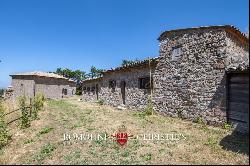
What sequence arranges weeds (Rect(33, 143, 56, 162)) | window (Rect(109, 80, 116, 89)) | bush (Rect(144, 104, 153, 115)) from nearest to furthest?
weeds (Rect(33, 143, 56, 162)), bush (Rect(144, 104, 153, 115)), window (Rect(109, 80, 116, 89))

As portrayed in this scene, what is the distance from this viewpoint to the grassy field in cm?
855

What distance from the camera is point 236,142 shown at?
996cm

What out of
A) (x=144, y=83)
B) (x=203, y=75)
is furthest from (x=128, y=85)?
(x=203, y=75)

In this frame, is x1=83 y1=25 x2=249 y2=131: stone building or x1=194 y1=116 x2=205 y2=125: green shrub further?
x1=194 y1=116 x2=205 y2=125: green shrub

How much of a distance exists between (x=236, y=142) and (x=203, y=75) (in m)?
4.29

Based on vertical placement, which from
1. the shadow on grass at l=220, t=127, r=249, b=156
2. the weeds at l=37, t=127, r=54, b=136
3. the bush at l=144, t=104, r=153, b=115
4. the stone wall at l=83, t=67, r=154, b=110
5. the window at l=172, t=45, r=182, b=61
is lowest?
the weeds at l=37, t=127, r=54, b=136

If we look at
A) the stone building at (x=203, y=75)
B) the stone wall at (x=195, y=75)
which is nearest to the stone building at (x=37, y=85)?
the stone building at (x=203, y=75)

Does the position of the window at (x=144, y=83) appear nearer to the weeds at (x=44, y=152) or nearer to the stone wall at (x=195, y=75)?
the stone wall at (x=195, y=75)

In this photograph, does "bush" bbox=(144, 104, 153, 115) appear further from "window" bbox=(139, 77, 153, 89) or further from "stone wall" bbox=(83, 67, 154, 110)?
"window" bbox=(139, 77, 153, 89)

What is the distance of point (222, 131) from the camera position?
455 inches

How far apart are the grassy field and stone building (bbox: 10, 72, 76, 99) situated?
69.6 feet

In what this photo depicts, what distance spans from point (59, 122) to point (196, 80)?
27.4 feet

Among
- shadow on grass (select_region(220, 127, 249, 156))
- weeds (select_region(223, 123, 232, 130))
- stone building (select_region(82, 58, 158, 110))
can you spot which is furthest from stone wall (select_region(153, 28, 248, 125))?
shadow on grass (select_region(220, 127, 249, 156))

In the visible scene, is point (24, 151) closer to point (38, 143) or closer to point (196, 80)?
point (38, 143)
